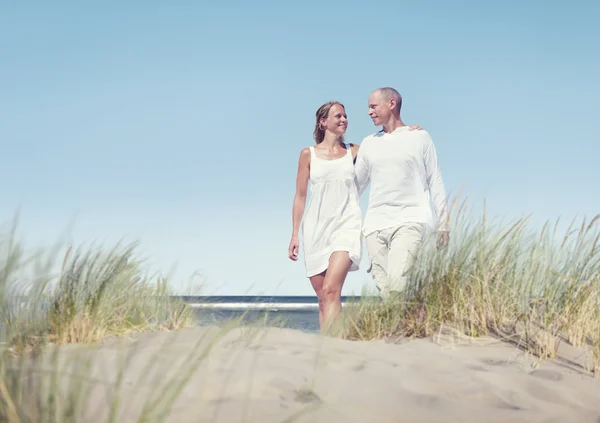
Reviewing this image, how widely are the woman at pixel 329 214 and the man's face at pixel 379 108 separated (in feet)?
1.19

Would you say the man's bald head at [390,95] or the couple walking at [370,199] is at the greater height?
the man's bald head at [390,95]

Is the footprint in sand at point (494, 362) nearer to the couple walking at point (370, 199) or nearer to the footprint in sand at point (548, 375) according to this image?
the footprint in sand at point (548, 375)

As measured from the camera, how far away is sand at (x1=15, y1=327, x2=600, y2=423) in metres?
2.60

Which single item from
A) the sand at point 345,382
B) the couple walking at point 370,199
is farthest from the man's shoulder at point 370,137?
the sand at point 345,382

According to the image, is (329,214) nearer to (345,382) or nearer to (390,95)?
(390,95)

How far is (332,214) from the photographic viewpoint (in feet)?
17.7

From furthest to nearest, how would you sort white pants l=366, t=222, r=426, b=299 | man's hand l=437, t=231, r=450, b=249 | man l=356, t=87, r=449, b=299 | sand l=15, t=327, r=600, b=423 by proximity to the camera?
man l=356, t=87, r=449, b=299 → white pants l=366, t=222, r=426, b=299 → man's hand l=437, t=231, r=450, b=249 → sand l=15, t=327, r=600, b=423

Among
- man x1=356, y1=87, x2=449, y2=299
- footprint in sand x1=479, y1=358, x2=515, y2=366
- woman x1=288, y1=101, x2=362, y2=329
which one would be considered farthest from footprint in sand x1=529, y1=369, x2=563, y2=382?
woman x1=288, y1=101, x2=362, y2=329

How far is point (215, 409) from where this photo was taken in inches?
101

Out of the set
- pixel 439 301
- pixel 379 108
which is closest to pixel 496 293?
pixel 439 301

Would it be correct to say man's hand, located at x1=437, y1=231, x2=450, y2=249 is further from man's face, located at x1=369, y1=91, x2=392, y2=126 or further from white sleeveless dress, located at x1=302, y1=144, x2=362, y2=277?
man's face, located at x1=369, y1=91, x2=392, y2=126

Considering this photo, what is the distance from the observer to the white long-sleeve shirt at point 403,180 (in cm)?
504

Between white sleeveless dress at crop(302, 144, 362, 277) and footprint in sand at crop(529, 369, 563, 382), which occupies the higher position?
white sleeveless dress at crop(302, 144, 362, 277)

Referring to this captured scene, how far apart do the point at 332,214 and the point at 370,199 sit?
1.26 feet
